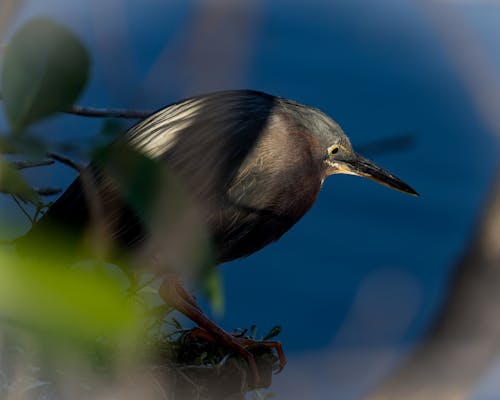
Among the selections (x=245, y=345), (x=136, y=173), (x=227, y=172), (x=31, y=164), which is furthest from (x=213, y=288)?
(x=245, y=345)

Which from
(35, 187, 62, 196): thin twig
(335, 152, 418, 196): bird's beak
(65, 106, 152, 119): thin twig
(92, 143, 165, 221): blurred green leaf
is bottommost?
(35, 187, 62, 196): thin twig

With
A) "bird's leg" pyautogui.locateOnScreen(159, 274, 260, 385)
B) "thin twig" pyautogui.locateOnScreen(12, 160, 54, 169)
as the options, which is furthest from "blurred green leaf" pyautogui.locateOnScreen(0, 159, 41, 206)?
"bird's leg" pyautogui.locateOnScreen(159, 274, 260, 385)

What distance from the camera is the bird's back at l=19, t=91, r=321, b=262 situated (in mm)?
1072

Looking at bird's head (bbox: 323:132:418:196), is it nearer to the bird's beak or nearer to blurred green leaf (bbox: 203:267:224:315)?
the bird's beak

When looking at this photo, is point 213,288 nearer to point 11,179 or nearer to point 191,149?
point 11,179

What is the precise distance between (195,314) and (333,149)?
0.36 metres

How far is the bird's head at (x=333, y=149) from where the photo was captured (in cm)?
124

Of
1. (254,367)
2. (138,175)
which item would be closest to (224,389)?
(254,367)

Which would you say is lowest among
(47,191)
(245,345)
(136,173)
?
(245,345)

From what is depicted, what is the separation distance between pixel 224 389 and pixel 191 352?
87 mm

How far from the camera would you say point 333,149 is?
1.27m

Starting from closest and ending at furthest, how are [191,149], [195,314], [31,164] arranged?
[31,164]
[191,149]
[195,314]

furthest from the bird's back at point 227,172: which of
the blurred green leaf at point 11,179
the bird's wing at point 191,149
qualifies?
the blurred green leaf at point 11,179

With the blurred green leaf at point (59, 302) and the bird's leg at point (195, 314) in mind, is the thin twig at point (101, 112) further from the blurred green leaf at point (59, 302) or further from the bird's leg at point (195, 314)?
the blurred green leaf at point (59, 302)
